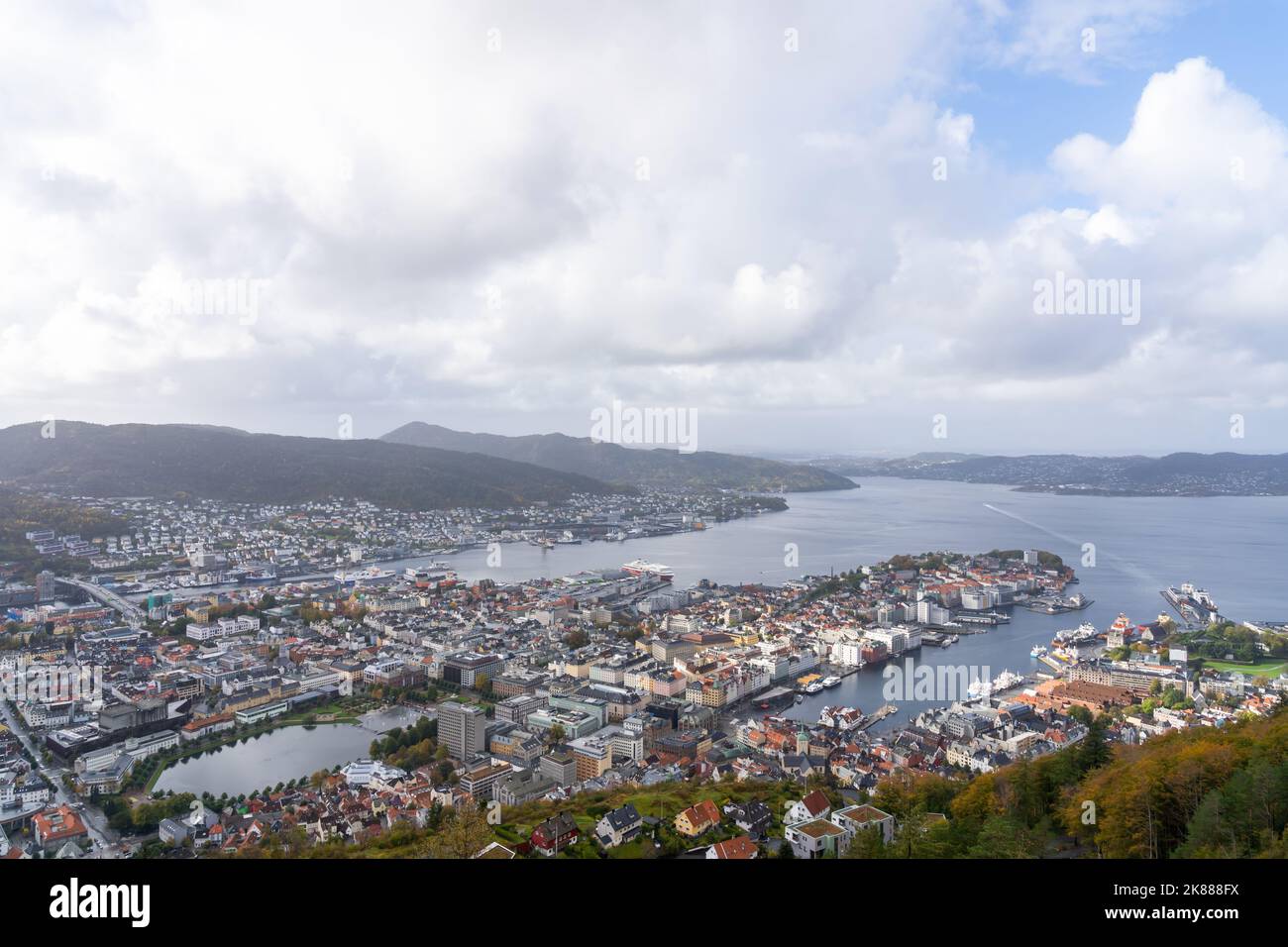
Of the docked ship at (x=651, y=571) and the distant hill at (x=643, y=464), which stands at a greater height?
the distant hill at (x=643, y=464)

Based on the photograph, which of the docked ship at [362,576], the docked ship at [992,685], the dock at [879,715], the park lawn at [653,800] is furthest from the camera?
the docked ship at [362,576]

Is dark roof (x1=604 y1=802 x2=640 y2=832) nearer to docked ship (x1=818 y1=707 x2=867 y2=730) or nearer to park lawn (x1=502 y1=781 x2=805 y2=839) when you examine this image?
park lawn (x1=502 y1=781 x2=805 y2=839)

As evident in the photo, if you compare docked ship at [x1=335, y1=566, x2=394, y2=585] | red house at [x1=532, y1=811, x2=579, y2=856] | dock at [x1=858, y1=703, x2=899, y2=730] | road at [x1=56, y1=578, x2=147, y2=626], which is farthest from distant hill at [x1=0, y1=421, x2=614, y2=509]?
red house at [x1=532, y1=811, x2=579, y2=856]

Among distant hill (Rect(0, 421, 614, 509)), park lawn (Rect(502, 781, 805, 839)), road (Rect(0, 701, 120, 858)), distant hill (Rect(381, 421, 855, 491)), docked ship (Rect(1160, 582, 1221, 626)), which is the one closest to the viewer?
park lawn (Rect(502, 781, 805, 839))

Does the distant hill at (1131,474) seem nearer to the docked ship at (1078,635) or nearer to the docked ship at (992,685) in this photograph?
the docked ship at (1078,635)

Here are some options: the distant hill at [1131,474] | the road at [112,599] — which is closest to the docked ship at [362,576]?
the road at [112,599]
